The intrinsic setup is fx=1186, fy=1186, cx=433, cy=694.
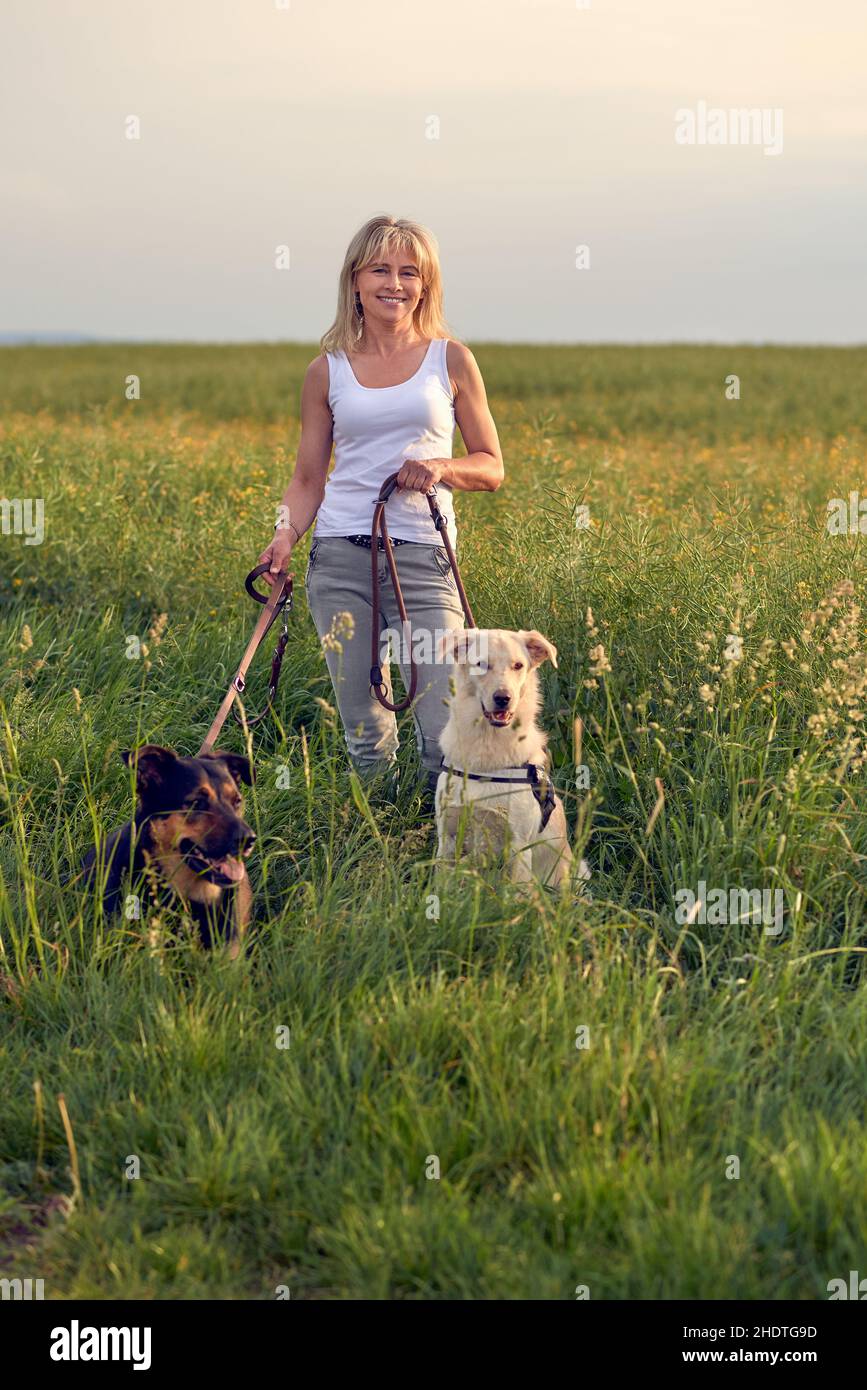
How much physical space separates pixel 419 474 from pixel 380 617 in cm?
79

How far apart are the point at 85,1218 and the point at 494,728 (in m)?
2.32

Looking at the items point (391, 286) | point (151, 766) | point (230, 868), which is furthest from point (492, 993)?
point (391, 286)

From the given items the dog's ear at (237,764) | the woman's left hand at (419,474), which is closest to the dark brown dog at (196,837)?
the dog's ear at (237,764)

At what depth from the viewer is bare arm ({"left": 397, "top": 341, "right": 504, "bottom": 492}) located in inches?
205

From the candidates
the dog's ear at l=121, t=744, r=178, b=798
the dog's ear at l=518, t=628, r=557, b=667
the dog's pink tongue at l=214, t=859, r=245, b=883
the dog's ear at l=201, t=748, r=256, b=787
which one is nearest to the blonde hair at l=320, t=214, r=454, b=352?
the dog's ear at l=518, t=628, r=557, b=667

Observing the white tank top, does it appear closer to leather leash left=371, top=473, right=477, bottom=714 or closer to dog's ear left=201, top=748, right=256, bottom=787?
leather leash left=371, top=473, right=477, bottom=714

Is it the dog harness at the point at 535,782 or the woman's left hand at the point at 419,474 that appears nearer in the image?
the dog harness at the point at 535,782

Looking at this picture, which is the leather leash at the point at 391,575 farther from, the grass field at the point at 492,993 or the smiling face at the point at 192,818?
the smiling face at the point at 192,818

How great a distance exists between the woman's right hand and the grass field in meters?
0.96

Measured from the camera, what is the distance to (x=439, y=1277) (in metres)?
2.84

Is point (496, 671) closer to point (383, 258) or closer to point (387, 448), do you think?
point (387, 448)

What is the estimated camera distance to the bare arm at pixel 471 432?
17.1 ft

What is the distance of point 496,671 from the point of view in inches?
180

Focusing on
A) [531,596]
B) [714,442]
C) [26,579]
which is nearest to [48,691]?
[26,579]
